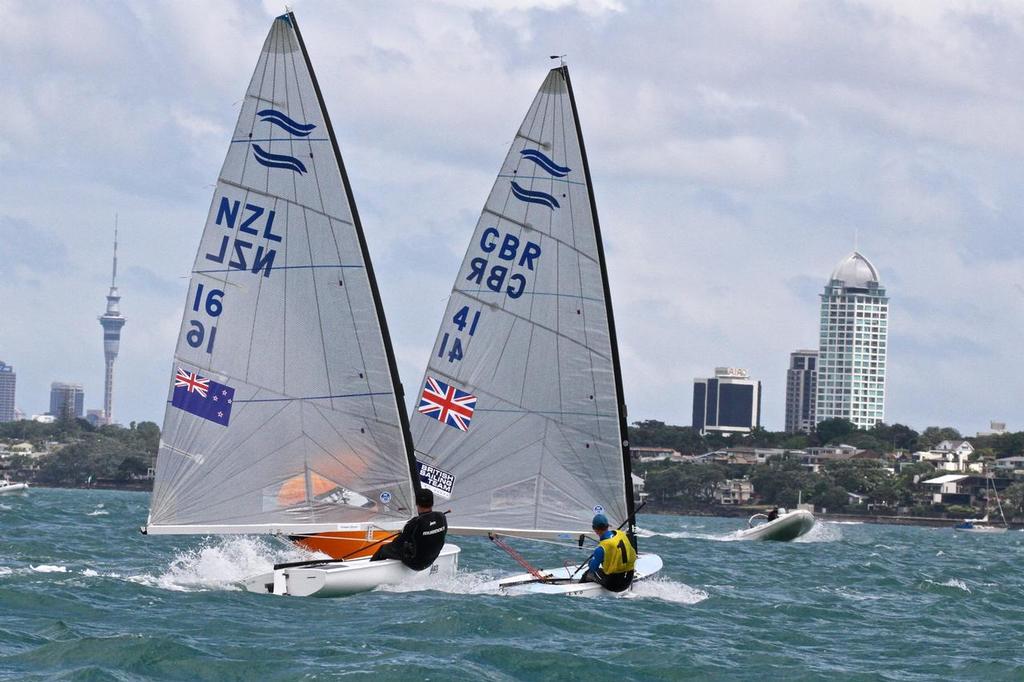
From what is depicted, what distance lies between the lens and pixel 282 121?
22578 mm

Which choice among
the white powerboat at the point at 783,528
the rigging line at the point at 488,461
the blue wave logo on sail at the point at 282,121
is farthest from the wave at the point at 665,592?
the white powerboat at the point at 783,528

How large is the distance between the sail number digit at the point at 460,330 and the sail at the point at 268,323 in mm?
2412

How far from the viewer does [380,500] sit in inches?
923

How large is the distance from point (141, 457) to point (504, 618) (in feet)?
500

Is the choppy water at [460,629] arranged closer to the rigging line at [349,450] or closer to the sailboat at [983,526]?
the rigging line at [349,450]

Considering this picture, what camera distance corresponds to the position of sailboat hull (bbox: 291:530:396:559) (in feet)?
76.9

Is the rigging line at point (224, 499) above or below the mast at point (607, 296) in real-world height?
below

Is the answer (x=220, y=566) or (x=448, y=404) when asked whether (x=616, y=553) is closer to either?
(x=448, y=404)

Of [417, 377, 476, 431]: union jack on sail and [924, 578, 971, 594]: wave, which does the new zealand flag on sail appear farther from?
[924, 578, 971, 594]: wave

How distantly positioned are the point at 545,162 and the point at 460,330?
2.70 meters

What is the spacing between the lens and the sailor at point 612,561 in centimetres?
2248

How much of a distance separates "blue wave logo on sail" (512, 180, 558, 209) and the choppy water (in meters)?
5.37

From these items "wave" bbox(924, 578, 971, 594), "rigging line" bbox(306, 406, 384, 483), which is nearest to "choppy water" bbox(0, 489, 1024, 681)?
"wave" bbox(924, 578, 971, 594)

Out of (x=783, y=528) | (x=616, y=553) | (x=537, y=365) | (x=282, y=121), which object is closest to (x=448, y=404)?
(x=537, y=365)
